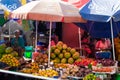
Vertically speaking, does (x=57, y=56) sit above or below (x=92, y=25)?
below

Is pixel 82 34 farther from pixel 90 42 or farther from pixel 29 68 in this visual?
pixel 29 68

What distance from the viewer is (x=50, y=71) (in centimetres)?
775

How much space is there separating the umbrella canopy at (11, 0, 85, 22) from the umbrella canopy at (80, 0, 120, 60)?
0.37 metres

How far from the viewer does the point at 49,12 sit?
8.12m

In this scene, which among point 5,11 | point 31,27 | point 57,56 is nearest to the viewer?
point 57,56

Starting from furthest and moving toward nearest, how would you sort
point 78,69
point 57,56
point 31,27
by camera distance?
point 31,27 → point 57,56 → point 78,69

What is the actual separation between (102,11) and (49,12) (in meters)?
1.33

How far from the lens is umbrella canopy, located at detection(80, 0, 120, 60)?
7721 mm

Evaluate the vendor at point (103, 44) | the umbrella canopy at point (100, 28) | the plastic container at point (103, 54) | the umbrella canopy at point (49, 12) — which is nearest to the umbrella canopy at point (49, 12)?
the umbrella canopy at point (49, 12)

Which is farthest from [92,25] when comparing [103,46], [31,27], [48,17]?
[31,27]

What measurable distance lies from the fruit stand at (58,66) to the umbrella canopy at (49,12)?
101 cm

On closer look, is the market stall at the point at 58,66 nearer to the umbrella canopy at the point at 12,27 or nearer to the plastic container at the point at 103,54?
the plastic container at the point at 103,54

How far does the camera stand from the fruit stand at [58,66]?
294 inches

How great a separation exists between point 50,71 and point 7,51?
233 centimetres
